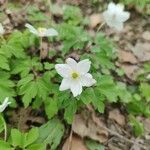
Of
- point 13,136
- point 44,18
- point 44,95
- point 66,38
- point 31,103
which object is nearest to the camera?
point 13,136

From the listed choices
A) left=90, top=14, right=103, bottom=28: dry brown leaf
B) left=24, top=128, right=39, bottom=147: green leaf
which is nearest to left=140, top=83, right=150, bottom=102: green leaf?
left=90, top=14, right=103, bottom=28: dry brown leaf

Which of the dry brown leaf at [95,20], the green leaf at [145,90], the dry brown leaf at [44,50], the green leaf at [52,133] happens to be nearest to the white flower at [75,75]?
the green leaf at [52,133]

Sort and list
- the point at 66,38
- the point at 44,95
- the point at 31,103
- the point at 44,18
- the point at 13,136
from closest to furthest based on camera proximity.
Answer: the point at 13,136, the point at 44,95, the point at 31,103, the point at 66,38, the point at 44,18

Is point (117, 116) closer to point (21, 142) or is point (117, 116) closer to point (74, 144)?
point (74, 144)

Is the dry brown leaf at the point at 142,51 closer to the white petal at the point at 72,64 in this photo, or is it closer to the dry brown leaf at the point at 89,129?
the dry brown leaf at the point at 89,129

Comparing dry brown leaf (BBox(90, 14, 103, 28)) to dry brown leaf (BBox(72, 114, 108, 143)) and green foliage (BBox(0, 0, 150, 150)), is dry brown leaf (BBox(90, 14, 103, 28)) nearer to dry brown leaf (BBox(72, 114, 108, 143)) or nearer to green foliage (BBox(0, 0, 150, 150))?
green foliage (BBox(0, 0, 150, 150))

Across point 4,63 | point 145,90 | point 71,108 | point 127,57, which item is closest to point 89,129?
point 71,108

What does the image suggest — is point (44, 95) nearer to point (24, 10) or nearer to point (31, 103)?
point (31, 103)

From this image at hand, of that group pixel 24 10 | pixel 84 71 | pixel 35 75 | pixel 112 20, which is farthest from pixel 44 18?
pixel 84 71
